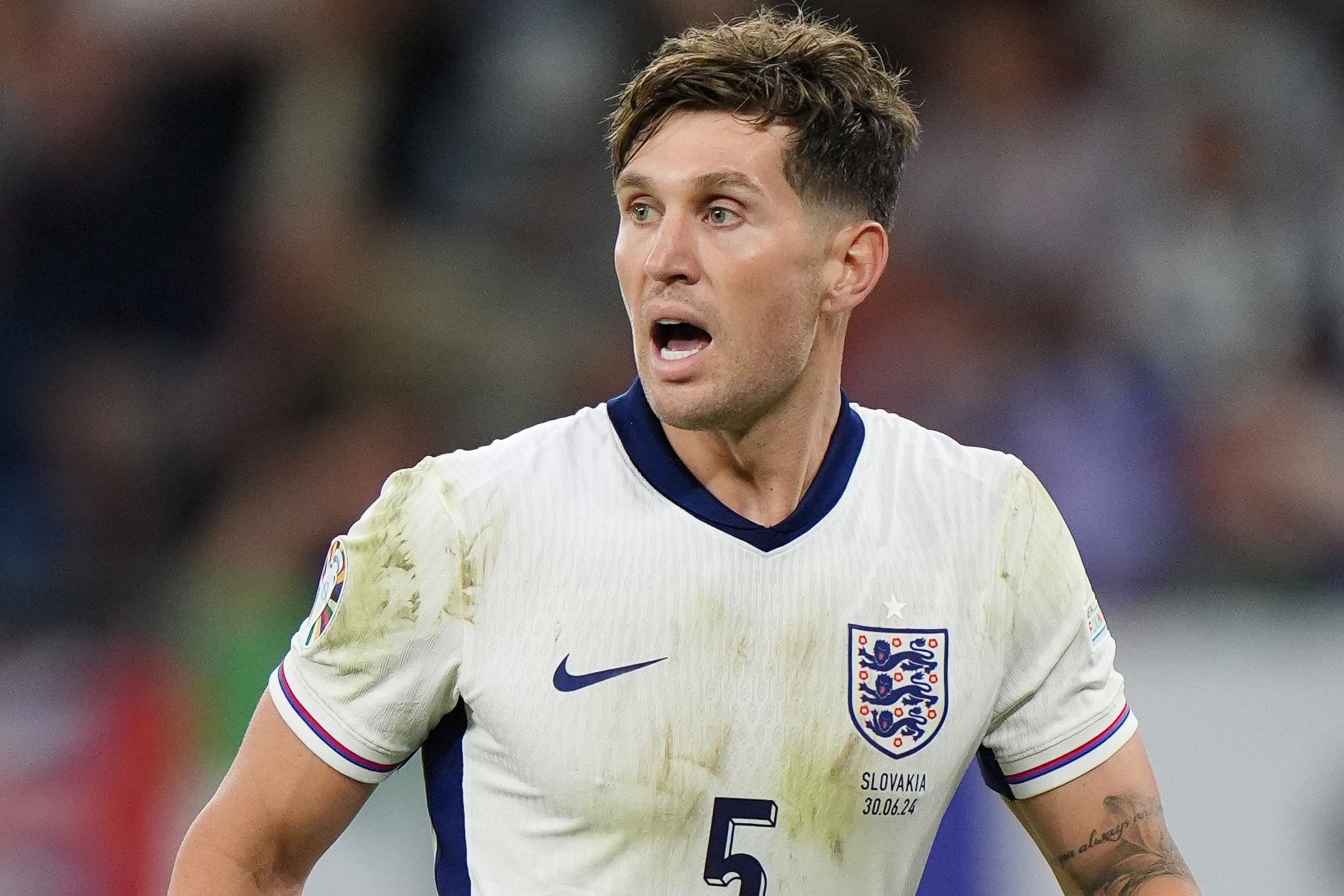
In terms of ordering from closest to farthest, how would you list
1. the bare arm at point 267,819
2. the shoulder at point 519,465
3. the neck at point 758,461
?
the bare arm at point 267,819 < the shoulder at point 519,465 < the neck at point 758,461

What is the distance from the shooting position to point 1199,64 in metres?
5.66

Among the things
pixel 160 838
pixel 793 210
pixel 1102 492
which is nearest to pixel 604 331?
pixel 1102 492

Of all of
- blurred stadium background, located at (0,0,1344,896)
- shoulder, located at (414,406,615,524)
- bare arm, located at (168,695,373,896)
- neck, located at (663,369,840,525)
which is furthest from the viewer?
blurred stadium background, located at (0,0,1344,896)

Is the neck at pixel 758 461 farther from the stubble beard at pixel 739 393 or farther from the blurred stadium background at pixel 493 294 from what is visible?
the blurred stadium background at pixel 493 294

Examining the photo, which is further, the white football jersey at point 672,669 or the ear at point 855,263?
the ear at point 855,263

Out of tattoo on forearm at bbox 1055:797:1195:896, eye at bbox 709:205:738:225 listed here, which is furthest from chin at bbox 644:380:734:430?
tattoo on forearm at bbox 1055:797:1195:896

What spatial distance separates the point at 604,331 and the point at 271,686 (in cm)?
310

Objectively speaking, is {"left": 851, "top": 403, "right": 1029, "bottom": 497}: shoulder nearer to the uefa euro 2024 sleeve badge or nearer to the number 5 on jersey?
the number 5 on jersey

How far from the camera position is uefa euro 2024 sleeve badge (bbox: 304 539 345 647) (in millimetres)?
2441

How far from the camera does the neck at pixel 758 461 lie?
258cm

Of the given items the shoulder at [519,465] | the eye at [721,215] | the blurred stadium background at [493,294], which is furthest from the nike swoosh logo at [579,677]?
the blurred stadium background at [493,294]

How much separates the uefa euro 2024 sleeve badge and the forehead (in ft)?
2.31

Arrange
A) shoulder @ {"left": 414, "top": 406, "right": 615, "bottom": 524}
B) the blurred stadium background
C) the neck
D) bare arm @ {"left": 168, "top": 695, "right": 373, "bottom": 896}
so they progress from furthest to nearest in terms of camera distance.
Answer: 1. the blurred stadium background
2. the neck
3. shoulder @ {"left": 414, "top": 406, "right": 615, "bottom": 524}
4. bare arm @ {"left": 168, "top": 695, "right": 373, "bottom": 896}

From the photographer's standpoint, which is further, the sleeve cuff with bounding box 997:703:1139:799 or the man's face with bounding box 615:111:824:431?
the sleeve cuff with bounding box 997:703:1139:799
